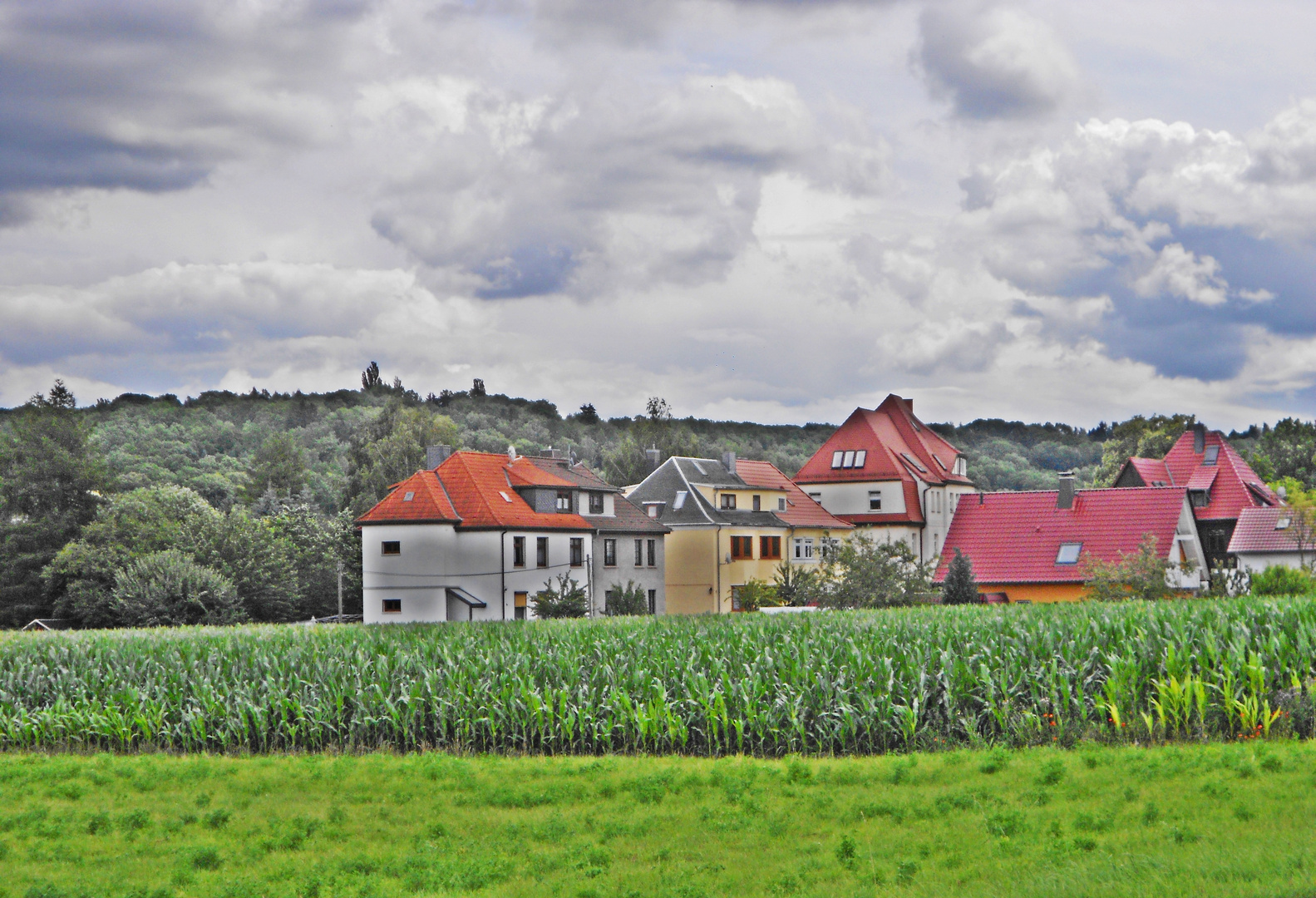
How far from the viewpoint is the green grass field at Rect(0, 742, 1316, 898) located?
1179 centimetres

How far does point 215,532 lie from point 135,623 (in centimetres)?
1105

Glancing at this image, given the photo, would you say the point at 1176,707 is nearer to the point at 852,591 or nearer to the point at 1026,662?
the point at 1026,662

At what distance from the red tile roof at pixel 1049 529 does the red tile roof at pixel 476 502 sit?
21.1 metres

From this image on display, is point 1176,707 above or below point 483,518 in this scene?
below

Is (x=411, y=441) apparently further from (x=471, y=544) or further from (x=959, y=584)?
(x=959, y=584)

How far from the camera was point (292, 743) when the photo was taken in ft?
74.0

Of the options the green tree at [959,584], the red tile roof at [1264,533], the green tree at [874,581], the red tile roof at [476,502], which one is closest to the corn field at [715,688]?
the green tree at [874,581]

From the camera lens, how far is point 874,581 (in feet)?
167

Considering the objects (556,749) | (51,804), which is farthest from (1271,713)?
(51,804)

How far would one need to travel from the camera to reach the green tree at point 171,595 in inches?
2357

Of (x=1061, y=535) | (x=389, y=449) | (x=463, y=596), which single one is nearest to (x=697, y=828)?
(x=463, y=596)

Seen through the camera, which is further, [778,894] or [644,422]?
[644,422]

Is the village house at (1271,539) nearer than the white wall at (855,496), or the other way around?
the village house at (1271,539)

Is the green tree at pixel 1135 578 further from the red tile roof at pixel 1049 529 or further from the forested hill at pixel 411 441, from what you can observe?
the forested hill at pixel 411 441
